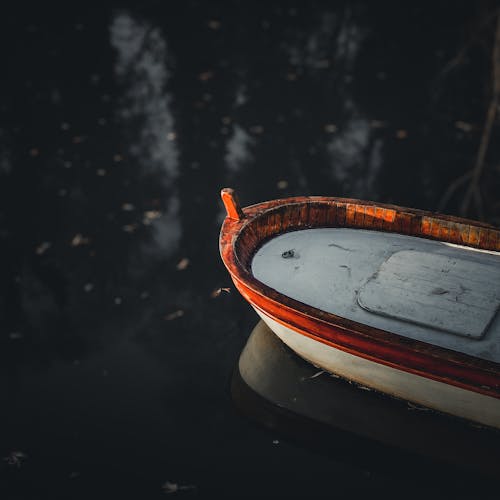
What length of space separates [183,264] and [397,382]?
270cm

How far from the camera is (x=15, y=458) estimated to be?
13.9 ft

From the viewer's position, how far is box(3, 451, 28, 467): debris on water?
4.22 meters

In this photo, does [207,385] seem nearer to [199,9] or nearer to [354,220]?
[354,220]

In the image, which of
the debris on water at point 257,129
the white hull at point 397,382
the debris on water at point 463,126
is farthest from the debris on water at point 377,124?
the white hull at point 397,382

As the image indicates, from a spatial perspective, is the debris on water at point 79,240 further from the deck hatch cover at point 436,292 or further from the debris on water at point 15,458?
the deck hatch cover at point 436,292

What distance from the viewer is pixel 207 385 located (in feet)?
16.1

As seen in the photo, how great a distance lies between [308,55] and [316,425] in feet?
24.4

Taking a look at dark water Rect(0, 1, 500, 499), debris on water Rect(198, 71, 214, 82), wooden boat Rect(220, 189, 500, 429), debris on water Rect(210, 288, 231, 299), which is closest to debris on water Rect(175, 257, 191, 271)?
dark water Rect(0, 1, 500, 499)

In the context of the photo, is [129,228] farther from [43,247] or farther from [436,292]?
[436,292]

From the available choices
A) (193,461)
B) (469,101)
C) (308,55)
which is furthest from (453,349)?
(308,55)

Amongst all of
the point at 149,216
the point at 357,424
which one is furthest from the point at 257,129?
the point at 357,424

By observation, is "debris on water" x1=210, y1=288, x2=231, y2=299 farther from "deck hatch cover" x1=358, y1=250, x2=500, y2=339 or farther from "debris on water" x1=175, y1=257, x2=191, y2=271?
"deck hatch cover" x1=358, y1=250, x2=500, y2=339

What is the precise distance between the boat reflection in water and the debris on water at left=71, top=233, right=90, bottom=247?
7.85 feet

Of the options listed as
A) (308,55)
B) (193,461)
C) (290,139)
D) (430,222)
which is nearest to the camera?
(193,461)
